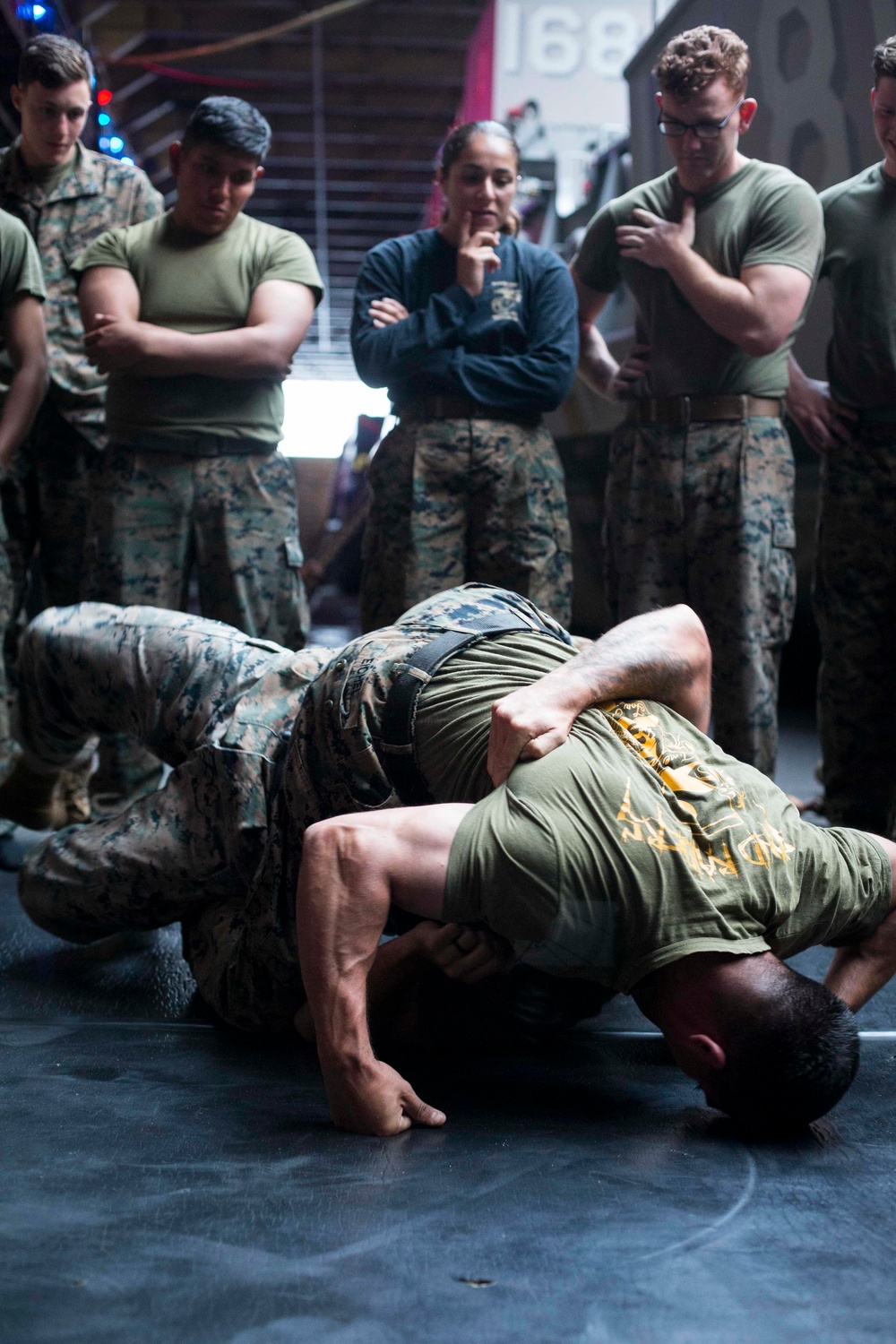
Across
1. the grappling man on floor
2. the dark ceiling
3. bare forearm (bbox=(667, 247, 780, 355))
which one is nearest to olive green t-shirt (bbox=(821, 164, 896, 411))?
bare forearm (bbox=(667, 247, 780, 355))

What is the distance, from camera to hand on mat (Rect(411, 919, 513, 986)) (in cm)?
154

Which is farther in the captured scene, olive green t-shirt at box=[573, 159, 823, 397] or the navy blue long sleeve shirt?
the navy blue long sleeve shirt

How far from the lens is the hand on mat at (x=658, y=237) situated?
8.36 feet

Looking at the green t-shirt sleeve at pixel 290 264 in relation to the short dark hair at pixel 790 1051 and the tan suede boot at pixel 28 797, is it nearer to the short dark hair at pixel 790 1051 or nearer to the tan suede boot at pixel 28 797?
the tan suede boot at pixel 28 797

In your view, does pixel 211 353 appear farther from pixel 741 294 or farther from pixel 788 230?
pixel 788 230

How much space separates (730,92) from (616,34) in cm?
662

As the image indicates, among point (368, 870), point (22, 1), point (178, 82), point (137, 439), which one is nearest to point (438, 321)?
point (137, 439)

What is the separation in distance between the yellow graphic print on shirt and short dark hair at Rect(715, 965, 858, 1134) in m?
0.13

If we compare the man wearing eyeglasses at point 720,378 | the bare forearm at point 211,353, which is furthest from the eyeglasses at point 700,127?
the bare forearm at point 211,353

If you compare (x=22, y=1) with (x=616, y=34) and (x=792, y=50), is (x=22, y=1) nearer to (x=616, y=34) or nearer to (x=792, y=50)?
(x=792, y=50)

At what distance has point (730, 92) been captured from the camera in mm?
2514

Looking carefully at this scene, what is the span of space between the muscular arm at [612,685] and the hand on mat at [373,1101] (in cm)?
35

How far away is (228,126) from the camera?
2611 millimetres

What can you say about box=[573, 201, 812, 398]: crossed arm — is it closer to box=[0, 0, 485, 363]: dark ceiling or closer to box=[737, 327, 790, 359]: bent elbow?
box=[737, 327, 790, 359]: bent elbow
